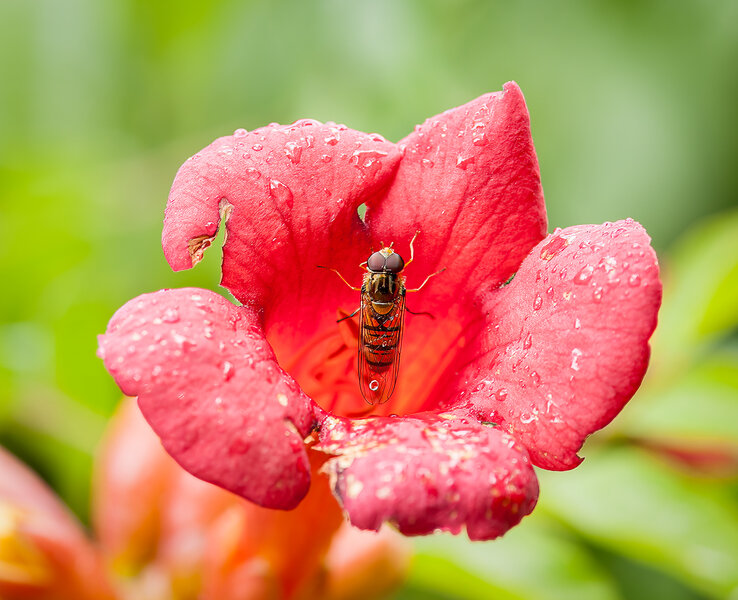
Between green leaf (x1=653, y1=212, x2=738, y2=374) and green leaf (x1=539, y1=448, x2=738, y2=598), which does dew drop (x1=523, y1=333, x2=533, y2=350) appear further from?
green leaf (x1=653, y1=212, x2=738, y2=374)

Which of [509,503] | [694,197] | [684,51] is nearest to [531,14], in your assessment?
[684,51]

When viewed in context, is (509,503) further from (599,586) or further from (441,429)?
(599,586)

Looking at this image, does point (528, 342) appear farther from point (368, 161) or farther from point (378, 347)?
point (368, 161)

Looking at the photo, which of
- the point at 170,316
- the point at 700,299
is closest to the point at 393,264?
the point at 170,316

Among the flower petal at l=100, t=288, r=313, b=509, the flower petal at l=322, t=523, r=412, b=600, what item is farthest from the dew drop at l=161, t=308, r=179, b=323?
the flower petal at l=322, t=523, r=412, b=600

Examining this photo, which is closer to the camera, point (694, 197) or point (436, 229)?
point (436, 229)

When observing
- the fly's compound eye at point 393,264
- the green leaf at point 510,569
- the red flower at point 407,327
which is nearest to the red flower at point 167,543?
the green leaf at point 510,569
